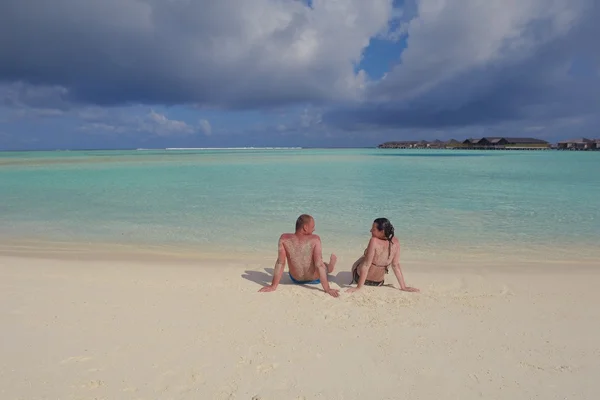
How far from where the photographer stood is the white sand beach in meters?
3.07

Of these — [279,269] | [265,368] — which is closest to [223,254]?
[279,269]

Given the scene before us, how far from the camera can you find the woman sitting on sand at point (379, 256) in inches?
204

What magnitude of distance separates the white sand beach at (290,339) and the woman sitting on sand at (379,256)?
0.23m

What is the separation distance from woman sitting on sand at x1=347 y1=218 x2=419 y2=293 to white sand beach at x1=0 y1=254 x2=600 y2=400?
0.23 m

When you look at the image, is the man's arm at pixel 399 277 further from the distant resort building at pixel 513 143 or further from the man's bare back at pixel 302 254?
the distant resort building at pixel 513 143

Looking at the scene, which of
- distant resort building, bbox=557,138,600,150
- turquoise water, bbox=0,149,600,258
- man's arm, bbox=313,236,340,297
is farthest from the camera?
distant resort building, bbox=557,138,600,150

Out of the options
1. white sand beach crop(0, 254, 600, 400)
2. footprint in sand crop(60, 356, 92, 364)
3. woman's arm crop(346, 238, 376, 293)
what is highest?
woman's arm crop(346, 238, 376, 293)

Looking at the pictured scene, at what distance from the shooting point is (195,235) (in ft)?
31.3

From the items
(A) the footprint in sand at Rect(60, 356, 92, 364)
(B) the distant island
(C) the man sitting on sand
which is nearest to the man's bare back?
(C) the man sitting on sand

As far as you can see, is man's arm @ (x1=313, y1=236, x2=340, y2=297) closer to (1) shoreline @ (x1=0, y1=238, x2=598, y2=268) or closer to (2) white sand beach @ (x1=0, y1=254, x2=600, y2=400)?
(2) white sand beach @ (x1=0, y1=254, x2=600, y2=400)

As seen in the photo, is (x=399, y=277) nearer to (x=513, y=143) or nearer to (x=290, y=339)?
(x=290, y=339)

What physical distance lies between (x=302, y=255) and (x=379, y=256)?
40.7 inches

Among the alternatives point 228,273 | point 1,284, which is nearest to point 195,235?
point 228,273

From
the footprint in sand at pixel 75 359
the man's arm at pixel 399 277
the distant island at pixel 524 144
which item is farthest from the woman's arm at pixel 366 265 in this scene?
the distant island at pixel 524 144
